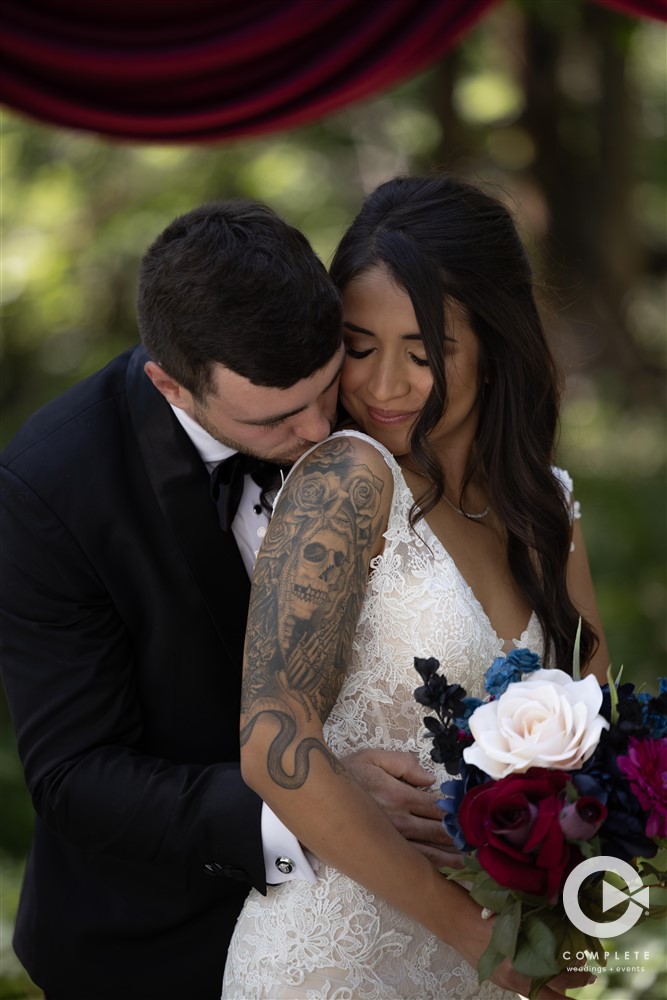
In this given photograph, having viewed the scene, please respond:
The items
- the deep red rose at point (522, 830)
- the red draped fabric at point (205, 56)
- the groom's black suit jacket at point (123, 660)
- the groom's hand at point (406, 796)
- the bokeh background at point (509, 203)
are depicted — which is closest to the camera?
the deep red rose at point (522, 830)

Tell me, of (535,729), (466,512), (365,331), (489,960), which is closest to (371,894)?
(489,960)

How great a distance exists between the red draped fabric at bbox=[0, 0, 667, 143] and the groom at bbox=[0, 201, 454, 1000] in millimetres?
1427

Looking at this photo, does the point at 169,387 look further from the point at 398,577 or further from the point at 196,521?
the point at 398,577

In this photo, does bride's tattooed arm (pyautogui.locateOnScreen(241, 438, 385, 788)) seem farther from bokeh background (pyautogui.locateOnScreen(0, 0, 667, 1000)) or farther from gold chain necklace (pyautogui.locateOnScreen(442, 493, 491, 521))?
bokeh background (pyautogui.locateOnScreen(0, 0, 667, 1000))

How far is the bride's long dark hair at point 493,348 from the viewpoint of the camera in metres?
2.37

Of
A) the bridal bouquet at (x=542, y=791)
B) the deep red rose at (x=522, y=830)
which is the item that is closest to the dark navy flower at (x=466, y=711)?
the bridal bouquet at (x=542, y=791)

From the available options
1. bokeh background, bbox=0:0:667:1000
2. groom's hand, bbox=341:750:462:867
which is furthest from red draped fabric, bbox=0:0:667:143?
groom's hand, bbox=341:750:462:867

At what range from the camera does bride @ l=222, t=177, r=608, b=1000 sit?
202 centimetres

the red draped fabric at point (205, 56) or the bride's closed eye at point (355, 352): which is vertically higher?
the red draped fabric at point (205, 56)

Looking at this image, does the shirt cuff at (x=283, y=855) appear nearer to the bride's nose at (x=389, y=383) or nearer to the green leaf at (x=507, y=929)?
the green leaf at (x=507, y=929)

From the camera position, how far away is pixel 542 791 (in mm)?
1767

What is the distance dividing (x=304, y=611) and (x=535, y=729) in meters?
0.46

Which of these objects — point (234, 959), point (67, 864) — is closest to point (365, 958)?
point (234, 959)

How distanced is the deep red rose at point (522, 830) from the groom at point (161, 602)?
411 millimetres
